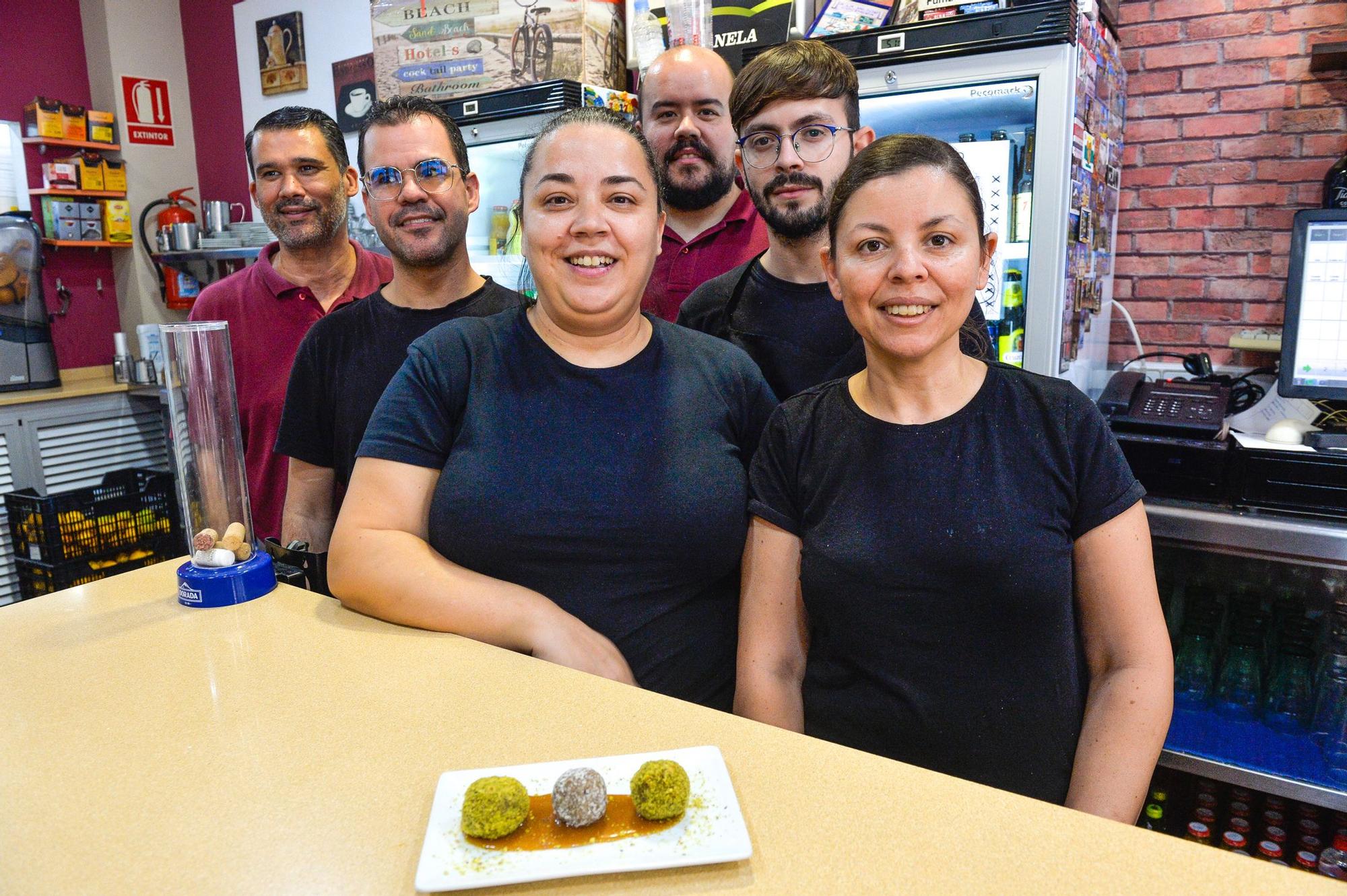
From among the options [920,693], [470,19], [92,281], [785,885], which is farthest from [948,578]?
[92,281]

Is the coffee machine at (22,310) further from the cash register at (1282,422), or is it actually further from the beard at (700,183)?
the cash register at (1282,422)

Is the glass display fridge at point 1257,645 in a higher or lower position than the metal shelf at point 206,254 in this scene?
lower

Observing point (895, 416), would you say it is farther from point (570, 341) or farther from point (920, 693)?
point (570, 341)

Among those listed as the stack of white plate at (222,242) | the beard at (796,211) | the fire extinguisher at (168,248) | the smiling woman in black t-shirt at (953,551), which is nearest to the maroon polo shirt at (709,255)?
the beard at (796,211)

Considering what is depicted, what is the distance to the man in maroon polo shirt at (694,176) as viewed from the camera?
2.44m

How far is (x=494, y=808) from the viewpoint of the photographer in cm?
83

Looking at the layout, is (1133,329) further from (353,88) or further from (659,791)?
(353,88)

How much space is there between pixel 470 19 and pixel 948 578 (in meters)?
2.88

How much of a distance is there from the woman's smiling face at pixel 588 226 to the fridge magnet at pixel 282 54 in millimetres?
4220

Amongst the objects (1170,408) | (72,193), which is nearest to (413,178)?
(1170,408)

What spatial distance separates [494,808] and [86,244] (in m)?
5.62

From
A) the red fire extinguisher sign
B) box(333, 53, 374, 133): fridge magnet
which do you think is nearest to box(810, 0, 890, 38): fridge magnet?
box(333, 53, 374, 133): fridge magnet

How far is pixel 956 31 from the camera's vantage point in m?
2.20

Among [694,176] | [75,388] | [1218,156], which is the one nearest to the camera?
[694,176]
